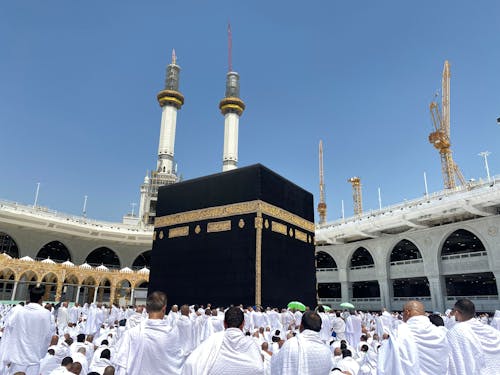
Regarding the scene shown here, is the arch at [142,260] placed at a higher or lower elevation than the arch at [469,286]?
higher

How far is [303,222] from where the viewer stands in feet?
49.0

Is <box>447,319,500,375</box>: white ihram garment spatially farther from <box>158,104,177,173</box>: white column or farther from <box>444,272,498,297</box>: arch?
<box>158,104,177,173</box>: white column

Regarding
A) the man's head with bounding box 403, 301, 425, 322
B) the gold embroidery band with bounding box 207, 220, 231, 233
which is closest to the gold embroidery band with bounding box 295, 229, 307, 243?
the gold embroidery band with bounding box 207, 220, 231, 233

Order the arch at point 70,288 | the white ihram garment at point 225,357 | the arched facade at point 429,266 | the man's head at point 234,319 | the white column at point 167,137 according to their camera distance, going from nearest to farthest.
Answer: the white ihram garment at point 225,357, the man's head at point 234,319, the arched facade at point 429,266, the arch at point 70,288, the white column at point 167,137

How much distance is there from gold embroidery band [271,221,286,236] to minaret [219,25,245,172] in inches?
820

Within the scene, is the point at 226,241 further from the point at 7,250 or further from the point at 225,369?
the point at 7,250

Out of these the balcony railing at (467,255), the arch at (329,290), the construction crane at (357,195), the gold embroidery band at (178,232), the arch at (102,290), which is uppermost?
the construction crane at (357,195)

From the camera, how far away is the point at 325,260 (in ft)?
96.7

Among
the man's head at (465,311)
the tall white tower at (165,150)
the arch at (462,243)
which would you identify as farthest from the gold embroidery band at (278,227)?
the tall white tower at (165,150)

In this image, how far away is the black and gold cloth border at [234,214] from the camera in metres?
12.7

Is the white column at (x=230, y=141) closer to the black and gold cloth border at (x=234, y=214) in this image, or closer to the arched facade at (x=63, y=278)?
the arched facade at (x=63, y=278)

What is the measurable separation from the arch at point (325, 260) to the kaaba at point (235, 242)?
46.7ft

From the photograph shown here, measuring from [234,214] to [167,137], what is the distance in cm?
2374

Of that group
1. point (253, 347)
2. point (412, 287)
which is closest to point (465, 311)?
point (253, 347)
